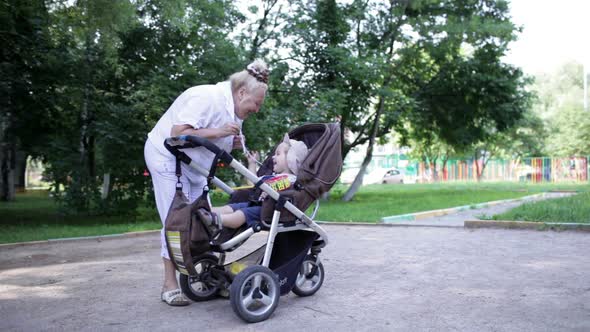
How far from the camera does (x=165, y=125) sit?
4.05m

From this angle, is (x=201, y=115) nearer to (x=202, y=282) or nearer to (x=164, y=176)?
(x=164, y=176)

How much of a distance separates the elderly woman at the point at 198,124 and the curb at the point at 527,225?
5.94 meters

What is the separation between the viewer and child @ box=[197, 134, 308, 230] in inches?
148

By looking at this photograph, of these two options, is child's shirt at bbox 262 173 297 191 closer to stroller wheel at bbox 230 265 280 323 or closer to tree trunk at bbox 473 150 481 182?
stroller wheel at bbox 230 265 280 323

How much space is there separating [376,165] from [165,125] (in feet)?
175

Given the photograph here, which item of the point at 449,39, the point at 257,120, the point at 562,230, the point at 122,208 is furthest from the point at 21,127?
the point at 449,39

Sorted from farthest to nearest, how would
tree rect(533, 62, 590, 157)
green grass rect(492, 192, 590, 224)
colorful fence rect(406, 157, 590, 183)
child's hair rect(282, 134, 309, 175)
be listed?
1. tree rect(533, 62, 590, 157)
2. colorful fence rect(406, 157, 590, 183)
3. green grass rect(492, 192, 590, 224)
4. child's hair rect(282, 134, 309, 175)

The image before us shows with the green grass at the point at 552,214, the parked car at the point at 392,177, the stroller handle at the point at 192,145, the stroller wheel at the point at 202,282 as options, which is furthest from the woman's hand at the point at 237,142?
the parked car at the point at 392,177

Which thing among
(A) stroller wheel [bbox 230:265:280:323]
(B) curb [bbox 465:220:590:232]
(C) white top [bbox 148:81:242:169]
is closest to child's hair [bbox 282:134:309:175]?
(C) white top [bbox 148:81:242:169]

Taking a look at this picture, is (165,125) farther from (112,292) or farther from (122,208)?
(122,208)

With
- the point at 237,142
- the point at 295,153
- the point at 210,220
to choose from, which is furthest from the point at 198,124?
the point at 295,153

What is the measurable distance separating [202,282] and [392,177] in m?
40.1

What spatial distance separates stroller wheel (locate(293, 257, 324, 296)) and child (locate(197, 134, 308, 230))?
0.73 meters

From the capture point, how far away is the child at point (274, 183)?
3.76 m
